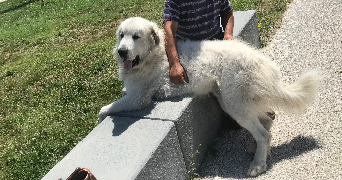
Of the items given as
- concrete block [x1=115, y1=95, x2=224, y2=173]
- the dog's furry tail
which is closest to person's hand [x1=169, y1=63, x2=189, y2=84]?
concrete block [x1=115, y1=95, x2=224, y2=173]

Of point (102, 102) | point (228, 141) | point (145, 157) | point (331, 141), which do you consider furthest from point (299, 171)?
point (102, 102)

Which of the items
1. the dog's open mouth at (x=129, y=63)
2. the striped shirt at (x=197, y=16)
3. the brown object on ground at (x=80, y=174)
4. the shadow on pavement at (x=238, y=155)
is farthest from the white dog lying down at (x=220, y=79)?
the brown object on ground at (x=80, y=174)

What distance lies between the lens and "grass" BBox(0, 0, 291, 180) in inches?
172

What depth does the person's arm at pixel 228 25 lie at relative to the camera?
402cm

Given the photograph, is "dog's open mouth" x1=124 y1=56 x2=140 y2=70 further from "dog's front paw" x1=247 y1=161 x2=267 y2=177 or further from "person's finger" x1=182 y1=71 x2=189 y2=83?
"dog's front paw" x1=247 y1=161 x2=267 y2=177

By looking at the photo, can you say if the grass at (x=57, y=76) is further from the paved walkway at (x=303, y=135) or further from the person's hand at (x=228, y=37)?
the person's hand at (x=228, y=37)

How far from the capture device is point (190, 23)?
3.95 meters

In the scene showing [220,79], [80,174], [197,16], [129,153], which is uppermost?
[197,16]

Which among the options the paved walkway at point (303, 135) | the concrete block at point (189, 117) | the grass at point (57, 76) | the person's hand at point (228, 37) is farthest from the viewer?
the grass at point (57, 76)

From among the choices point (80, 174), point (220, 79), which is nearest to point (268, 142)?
point (220, 79)

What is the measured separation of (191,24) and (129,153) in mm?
1971

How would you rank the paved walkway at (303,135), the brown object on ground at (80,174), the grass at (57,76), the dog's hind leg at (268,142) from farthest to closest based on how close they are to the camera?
the grass at (57,76), the dog's hind leg at (268,142), the paved walkway at (303,135), the brown object on ground at (80,174)

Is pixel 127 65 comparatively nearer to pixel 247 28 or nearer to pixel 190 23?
pixel 190 23

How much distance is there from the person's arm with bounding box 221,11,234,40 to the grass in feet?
7.38
